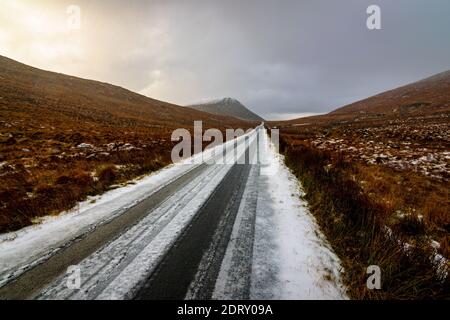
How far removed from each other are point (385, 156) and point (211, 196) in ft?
39.8

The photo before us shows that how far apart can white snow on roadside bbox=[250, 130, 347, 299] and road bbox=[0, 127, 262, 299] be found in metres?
0.64

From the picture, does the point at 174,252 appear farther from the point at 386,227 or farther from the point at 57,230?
the point at 386,227

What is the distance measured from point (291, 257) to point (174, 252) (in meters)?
1.87

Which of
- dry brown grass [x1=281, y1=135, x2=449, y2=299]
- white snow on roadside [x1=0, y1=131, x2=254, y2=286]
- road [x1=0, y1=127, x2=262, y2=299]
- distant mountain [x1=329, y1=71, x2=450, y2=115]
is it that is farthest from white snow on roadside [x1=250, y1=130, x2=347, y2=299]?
distant mountain [x1=329, y1=71, x2=450, y2=115]

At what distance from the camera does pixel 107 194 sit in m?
7.12

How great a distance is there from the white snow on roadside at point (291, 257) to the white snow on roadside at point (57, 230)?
3.36 meters

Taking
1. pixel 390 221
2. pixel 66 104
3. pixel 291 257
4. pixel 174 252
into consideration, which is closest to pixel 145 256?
pixel 174 252

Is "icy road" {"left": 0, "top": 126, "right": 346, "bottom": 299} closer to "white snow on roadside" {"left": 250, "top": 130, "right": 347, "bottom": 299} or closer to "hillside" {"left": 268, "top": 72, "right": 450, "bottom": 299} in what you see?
"white snow on roadside" {"left": 250, "top": 130, "right": 347, "bottom": 299}

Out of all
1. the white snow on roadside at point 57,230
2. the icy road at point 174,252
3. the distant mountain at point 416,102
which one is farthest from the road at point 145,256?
the distant mountain at point 416,102

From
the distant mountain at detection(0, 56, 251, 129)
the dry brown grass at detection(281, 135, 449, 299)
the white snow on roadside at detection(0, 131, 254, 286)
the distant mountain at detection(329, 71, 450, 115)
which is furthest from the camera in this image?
the distant mountain at detection(329, 71, 450, 115)

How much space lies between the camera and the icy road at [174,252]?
2947mm

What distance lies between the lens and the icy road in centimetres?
295

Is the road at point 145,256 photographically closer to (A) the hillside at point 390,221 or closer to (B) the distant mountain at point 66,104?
(A) the hillside at point 390,221
